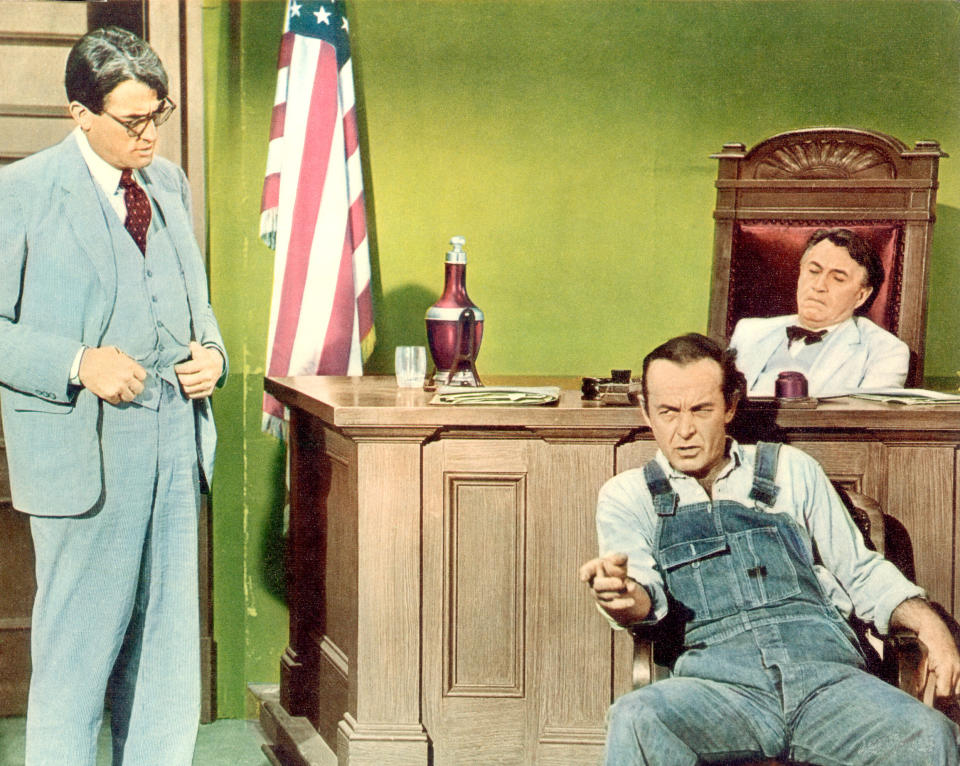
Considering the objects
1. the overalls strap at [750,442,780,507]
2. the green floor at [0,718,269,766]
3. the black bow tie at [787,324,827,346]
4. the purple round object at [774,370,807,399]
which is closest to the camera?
the overalls strap at [750,442,780,507]

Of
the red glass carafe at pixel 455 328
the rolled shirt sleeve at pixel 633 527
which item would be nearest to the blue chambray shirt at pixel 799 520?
the rolled shirt sleeve at pixel 633 527

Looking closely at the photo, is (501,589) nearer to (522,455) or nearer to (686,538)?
(522,455)

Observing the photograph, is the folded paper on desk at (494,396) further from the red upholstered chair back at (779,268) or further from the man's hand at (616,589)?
the red upholstered chair back at (779,268)

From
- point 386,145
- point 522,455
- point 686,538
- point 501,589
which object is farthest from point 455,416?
point 386,145

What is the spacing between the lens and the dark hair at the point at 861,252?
3.14 metres

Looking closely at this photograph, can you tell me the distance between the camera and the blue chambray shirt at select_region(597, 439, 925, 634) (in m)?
2.17

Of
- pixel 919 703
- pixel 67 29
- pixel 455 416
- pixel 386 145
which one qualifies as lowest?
pixel 919 703

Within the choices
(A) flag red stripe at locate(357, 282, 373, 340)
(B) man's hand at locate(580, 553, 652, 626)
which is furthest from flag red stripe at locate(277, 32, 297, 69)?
(B) man's hand at locate(580, 553, 652, 626)

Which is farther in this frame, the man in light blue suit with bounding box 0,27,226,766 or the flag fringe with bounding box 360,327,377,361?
the flag fringe with bounding box 360,327,377,361

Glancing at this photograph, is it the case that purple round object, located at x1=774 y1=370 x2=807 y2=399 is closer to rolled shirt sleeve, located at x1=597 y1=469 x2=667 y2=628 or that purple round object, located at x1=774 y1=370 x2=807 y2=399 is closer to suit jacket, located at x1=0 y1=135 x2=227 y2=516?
rolled shirt sleeve, located at x1=597 y1=469 x2=667 y2=628

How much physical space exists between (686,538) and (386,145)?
1661 mm

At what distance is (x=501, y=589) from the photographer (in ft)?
8.32

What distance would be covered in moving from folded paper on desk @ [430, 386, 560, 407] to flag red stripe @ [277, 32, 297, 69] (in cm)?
108

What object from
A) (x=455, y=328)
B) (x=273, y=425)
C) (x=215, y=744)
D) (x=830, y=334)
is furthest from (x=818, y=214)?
(x=215, y=744)
